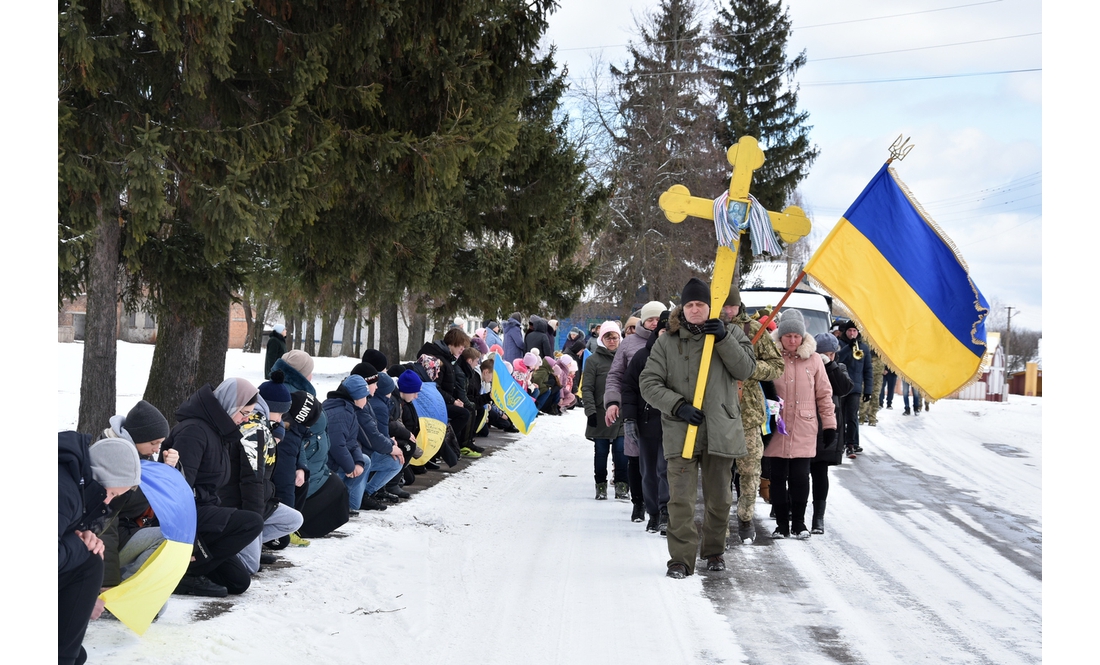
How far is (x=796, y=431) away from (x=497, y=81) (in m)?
6.87

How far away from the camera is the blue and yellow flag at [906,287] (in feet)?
23.7

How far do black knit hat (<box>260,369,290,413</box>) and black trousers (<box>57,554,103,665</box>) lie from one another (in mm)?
2492

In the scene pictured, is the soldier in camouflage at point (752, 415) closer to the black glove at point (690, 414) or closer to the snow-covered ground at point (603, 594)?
the snow-covered ground at point (603, 594)

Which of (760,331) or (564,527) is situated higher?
(760,331)

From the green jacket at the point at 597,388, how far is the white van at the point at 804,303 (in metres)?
10.1

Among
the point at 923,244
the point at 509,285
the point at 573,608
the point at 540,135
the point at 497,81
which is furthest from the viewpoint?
the point at 509,285

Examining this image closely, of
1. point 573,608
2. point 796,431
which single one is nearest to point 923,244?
point 796,431

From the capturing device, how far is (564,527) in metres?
9.05

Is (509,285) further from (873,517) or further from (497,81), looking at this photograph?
(873,517)

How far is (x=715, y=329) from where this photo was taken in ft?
23.6

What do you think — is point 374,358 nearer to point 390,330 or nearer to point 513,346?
point 513,346

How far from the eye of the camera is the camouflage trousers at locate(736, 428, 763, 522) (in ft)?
28.5

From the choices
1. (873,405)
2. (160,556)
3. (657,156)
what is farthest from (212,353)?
(657,156)

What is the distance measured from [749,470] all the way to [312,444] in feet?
12.4
